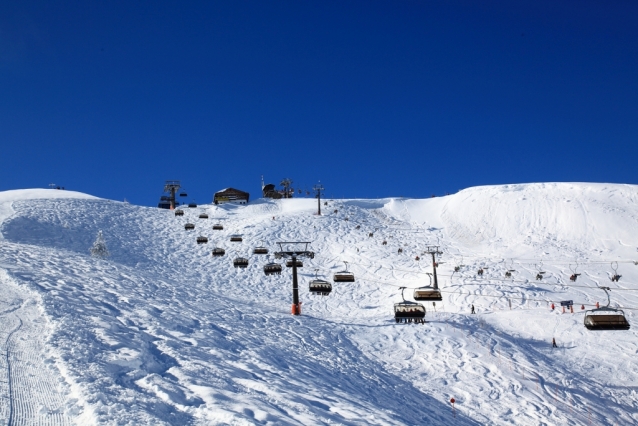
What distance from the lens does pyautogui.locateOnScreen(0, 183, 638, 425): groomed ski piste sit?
410 inches

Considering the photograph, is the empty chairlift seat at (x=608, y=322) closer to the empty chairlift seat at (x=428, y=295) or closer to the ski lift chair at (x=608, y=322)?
the ski lift chair at (x=608, y=322)

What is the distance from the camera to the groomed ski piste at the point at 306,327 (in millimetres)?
10422

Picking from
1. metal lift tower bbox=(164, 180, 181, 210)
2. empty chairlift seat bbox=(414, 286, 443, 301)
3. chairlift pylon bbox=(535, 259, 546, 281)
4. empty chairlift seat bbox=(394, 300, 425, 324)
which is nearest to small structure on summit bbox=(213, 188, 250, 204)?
metal lift tower bbox=(164, 180, 181, 210)

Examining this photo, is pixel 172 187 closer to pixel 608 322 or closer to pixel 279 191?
pixel 279 191

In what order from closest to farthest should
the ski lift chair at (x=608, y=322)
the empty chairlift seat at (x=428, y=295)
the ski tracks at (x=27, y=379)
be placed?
the ski tracks at (x=27, y=379)
the ski lift chair at (x=608, y=322)
the empty chairlift seat at (x=428, y=295)

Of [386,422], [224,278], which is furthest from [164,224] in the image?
[386,422]

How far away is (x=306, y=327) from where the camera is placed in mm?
Result: 23719

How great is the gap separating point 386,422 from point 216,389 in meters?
4.12

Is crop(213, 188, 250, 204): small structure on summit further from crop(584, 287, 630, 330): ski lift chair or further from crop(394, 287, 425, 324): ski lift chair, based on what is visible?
crop(584, 287, 630, 330): ski lift chair

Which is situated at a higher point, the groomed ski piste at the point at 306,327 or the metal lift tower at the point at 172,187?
the metal lift tower at the point at 172,187

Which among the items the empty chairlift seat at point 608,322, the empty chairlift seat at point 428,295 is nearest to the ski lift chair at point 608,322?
the empty chairlift seat at point 608,322

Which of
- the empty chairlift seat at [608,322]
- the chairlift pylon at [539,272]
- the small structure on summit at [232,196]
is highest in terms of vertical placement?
the small structure on summit at [232,196]

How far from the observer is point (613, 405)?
19219 millimetres

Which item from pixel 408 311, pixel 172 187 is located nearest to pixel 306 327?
pixel 408 311
